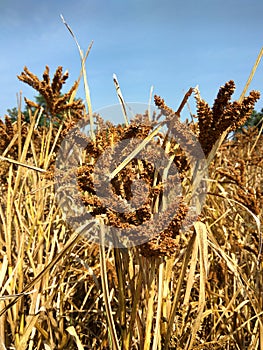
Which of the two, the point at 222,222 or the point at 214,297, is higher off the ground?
the point at 222,222

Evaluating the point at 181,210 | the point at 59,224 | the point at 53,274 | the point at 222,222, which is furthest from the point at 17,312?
the point at 222,222

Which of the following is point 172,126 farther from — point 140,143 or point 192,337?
point 192,337

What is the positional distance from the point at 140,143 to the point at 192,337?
12.6 inches

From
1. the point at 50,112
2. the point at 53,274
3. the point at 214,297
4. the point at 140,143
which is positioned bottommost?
the point at 214,297

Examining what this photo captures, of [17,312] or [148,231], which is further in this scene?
[17,312]

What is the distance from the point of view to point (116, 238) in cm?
60

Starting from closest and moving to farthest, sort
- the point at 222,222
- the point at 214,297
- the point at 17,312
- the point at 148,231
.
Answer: the point at 148,231, the point at 17,312, the point at 214,297, the point at 222,222

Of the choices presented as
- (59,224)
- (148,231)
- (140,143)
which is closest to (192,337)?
(148,231)

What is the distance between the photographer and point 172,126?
0.62 metres

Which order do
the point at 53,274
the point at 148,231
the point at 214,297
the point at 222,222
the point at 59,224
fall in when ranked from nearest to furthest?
the point at 148,231 < the point at 53,274 < the point at 214,297 < the point at 59,224 < the point at 222,222

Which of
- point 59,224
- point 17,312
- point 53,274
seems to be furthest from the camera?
point 59,224

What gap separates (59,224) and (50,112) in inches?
14.6

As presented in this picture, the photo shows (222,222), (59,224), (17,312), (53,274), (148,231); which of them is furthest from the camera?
(222,222)

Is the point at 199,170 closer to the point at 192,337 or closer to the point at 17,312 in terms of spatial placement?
the point at 192,337
